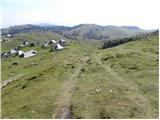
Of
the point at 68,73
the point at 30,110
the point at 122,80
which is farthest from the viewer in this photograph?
the point at 68,73

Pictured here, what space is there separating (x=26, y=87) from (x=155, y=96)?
26.6m

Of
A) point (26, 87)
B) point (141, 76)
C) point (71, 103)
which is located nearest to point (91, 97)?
point (71, 103)

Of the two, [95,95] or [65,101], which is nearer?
[65,101]

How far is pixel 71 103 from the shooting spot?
36.0 m

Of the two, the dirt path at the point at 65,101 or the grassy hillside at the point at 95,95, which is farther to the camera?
the dirt path at the point at 65,101

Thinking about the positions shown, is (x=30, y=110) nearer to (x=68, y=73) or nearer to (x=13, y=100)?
(x=13, y=100)

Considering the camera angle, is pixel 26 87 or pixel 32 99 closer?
pixel 32 99

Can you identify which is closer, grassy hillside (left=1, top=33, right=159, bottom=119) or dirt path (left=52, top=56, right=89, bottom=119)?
grassy hillside (left=1, top=33, right=159, bottom=119)

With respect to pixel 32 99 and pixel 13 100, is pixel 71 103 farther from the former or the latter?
pixel 13 100

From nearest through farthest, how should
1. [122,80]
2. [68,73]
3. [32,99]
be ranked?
[32,99]
[122,80]
[68,73]

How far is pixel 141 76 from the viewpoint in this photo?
46.0 meters

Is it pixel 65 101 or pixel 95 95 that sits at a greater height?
pixel 95 95

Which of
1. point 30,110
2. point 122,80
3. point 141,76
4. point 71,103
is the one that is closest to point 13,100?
point 30,110

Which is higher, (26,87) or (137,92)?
(137,92)
